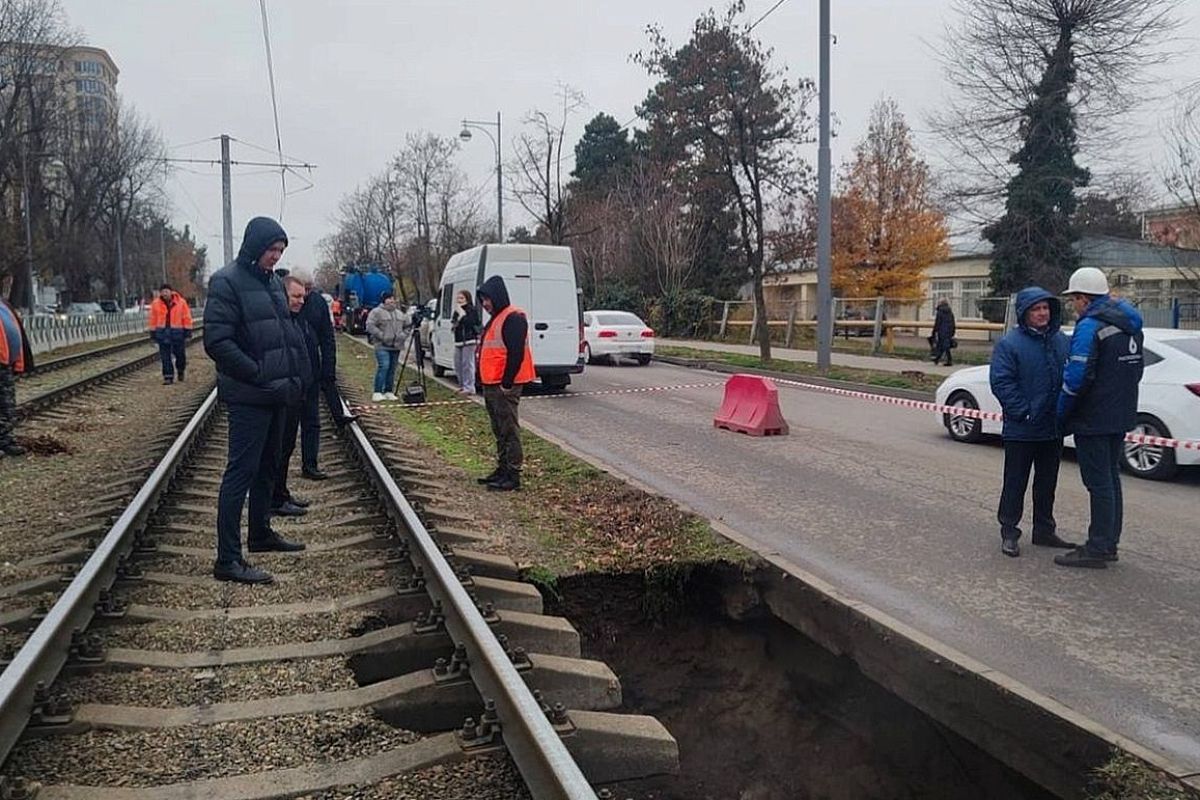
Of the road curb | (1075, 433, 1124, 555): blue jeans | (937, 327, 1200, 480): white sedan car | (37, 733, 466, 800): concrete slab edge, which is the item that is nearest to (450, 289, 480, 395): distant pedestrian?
the road curb

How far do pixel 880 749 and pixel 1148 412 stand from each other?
6.13 m

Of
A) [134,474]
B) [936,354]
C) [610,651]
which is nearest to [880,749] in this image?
[610,651]

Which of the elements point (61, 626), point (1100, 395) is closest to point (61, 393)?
point (61, 626)

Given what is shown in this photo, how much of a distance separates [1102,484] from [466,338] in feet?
39.8

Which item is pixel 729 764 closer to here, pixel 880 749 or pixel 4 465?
pixel 880 749

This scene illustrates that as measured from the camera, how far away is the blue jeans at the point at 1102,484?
6.12 meters

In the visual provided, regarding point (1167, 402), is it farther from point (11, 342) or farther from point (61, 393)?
point (61, 393)

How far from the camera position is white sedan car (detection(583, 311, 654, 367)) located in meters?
26.0

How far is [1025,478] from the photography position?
21.5ft

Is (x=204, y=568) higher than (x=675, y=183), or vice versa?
(x=675, y=183)

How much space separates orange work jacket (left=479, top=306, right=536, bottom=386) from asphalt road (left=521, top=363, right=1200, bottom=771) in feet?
5.62

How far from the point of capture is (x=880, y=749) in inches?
204

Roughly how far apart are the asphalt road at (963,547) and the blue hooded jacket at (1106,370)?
984 mm

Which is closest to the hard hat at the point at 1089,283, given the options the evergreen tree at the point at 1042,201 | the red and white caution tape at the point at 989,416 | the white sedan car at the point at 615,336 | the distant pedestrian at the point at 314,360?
the red and white caution tape at the point at 989,416
